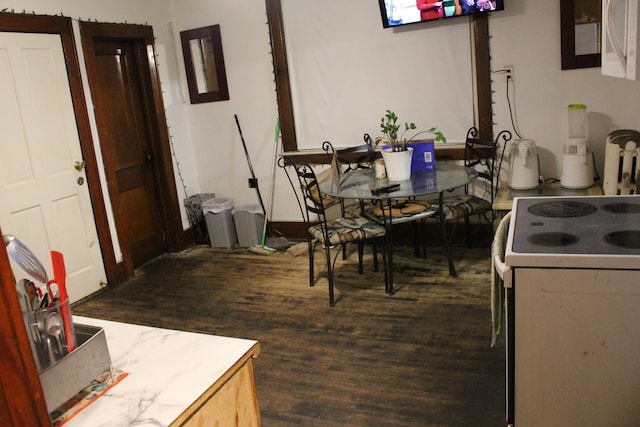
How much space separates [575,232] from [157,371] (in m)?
1.27

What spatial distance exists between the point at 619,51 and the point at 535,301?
33.7 inches

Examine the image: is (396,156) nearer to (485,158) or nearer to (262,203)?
(485,158)

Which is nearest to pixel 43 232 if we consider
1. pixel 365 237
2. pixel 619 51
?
pixel 365 237

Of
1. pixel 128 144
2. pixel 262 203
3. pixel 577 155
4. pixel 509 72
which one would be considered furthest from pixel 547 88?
pixel 128 144

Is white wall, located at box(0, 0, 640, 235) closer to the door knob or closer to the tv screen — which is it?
the tv screen

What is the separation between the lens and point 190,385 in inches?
43.5

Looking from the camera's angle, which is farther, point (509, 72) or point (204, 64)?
point (204, 64)

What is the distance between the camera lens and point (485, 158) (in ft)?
13.2

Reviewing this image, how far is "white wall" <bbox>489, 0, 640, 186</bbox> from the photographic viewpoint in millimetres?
3602

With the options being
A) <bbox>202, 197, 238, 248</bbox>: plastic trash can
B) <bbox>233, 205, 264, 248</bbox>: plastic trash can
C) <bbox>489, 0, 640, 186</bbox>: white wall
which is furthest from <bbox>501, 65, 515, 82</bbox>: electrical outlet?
<bbox>202, 197, 238, 248</bbox>: plastic trash can

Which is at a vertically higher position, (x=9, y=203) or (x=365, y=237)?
(x=9, y=203)

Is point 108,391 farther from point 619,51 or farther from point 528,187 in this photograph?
point 528,187

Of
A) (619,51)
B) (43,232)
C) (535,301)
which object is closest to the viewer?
(535,301)

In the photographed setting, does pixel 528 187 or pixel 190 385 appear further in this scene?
pixel 528 187
